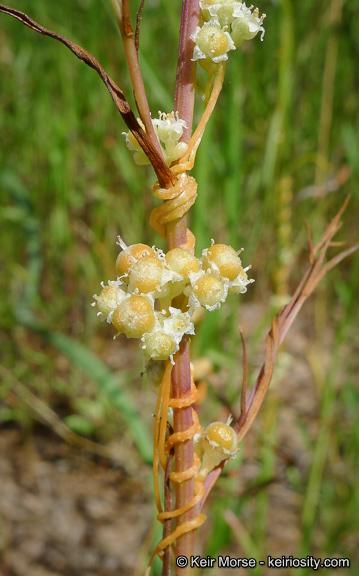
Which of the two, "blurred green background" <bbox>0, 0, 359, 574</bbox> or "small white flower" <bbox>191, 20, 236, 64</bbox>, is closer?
"small white flower" <bbox>191, 20, 236, 64</bbox>

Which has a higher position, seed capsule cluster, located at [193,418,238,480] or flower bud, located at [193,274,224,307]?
flower bud, located at [193,274,224,307]

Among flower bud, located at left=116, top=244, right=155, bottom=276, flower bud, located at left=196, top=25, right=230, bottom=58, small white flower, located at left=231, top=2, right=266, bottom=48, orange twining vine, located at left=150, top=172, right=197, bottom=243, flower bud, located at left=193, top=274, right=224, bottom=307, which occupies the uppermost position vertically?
small white flower, located at left=231, top=2, right=266, bottom=48

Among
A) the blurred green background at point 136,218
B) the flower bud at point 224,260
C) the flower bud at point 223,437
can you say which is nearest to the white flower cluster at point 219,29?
the flower bud at point 224,260

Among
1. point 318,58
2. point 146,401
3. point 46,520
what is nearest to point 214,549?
point 46,520

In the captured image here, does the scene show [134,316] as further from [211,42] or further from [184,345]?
[211,42]

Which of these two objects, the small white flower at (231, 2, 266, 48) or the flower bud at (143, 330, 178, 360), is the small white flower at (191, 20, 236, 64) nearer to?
the small white flower at (231, 2, 266, 48)

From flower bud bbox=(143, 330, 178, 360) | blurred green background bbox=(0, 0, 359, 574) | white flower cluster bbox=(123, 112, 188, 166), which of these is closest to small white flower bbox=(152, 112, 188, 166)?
white flower cluster bbox=(123, 112, 188, 166)
